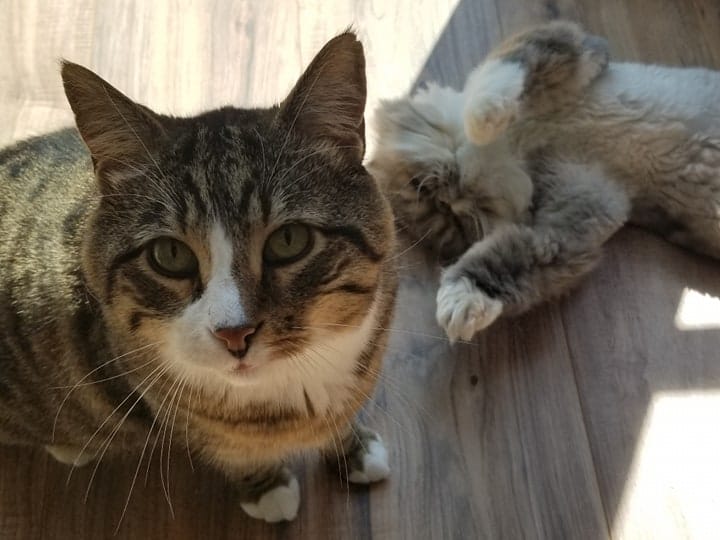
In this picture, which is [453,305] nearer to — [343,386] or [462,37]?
[343,386]

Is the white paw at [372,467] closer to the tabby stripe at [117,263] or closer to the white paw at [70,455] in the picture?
the white paw at [70,455]

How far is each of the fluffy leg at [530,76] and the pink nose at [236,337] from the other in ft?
2.70

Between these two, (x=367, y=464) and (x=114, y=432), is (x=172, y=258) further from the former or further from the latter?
(x=367, y=464)

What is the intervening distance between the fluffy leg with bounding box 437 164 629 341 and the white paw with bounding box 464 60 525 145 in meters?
0.19

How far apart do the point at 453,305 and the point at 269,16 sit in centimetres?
95

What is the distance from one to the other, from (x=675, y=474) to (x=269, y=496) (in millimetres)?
775

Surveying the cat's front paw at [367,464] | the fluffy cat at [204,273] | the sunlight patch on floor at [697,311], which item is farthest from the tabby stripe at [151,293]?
the sunlight patch on floor at [697,311]

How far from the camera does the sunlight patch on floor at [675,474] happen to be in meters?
1.38

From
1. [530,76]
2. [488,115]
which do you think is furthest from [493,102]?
[530,76]

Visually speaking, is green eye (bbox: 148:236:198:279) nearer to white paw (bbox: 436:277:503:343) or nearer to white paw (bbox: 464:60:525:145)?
white paw (bbox: 436:277:503:343)

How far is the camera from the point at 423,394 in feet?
4.95

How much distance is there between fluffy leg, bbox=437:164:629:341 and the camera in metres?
1.46

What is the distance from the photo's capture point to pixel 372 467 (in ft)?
4.55

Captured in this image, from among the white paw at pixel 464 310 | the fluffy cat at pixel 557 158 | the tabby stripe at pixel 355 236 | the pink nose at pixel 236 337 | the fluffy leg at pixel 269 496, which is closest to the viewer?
the pink nose at pixel 236 337
